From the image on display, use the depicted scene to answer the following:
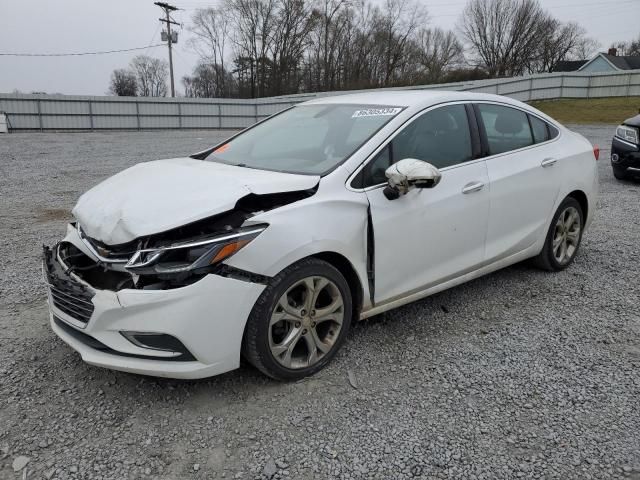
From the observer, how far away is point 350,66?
51.1 meters

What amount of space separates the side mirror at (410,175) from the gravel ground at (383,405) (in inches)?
41.9

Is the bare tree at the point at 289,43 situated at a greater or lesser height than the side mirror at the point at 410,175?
greater

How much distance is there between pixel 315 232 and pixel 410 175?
664 millimetres

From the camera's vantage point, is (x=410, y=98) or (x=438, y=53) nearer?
(x=410, y=98)

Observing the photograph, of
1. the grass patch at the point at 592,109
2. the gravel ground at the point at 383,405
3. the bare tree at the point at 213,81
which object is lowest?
the gravel ground at the point at 383,405

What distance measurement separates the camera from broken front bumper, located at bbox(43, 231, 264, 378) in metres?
2.45

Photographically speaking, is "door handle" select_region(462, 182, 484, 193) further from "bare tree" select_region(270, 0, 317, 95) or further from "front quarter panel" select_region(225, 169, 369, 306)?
"bare tree" select_region(270, 0, 317, 95)

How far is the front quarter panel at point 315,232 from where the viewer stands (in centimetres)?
262

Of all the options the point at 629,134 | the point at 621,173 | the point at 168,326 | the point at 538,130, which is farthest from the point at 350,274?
the point at 621,173

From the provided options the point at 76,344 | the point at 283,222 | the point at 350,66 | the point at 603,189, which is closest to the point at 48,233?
the point at 76,344

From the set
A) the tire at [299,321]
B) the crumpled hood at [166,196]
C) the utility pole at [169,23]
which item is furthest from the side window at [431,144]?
the utility pole at [169,23]

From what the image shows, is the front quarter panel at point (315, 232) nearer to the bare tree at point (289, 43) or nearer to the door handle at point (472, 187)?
the door handle at point (472, 187)

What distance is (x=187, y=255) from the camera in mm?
2545

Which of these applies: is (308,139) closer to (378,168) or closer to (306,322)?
(378,168)
